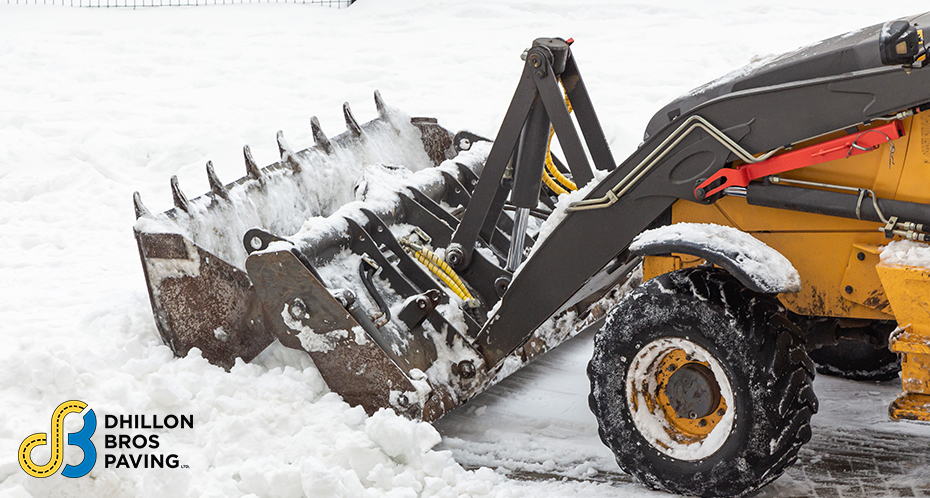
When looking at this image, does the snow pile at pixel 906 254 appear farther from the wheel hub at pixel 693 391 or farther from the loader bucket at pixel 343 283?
the loader bucket at pixel 343 283

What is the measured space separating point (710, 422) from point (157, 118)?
757cm

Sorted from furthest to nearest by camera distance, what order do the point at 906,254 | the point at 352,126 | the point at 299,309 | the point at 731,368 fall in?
the point at 352,126, the point at 299,309, the point at 731,368, the point at 906,254

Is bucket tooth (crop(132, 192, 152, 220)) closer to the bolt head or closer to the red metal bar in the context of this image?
the bolt head

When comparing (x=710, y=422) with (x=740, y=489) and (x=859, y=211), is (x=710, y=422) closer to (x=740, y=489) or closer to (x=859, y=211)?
(x=740, y=489)

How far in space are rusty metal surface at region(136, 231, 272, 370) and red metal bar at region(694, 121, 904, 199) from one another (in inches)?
82.9

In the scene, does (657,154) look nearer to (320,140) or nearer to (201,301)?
(201,301)

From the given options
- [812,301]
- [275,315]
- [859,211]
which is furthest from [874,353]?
[275,315]

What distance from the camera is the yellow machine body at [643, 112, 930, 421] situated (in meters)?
2.93

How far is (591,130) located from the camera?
14.0 feet

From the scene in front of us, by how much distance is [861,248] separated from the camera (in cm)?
312

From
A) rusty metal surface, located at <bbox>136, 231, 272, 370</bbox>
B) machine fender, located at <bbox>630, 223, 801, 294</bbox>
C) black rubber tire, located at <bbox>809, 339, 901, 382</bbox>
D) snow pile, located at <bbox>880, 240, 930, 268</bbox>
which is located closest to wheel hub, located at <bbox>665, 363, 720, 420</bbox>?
machine fender, located at <bbox>630, 223, 801, 294</bbox>

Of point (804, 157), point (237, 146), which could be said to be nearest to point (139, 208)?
point (804, 157)

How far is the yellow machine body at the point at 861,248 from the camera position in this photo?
2.93 metres

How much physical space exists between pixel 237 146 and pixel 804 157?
22.0 feet
